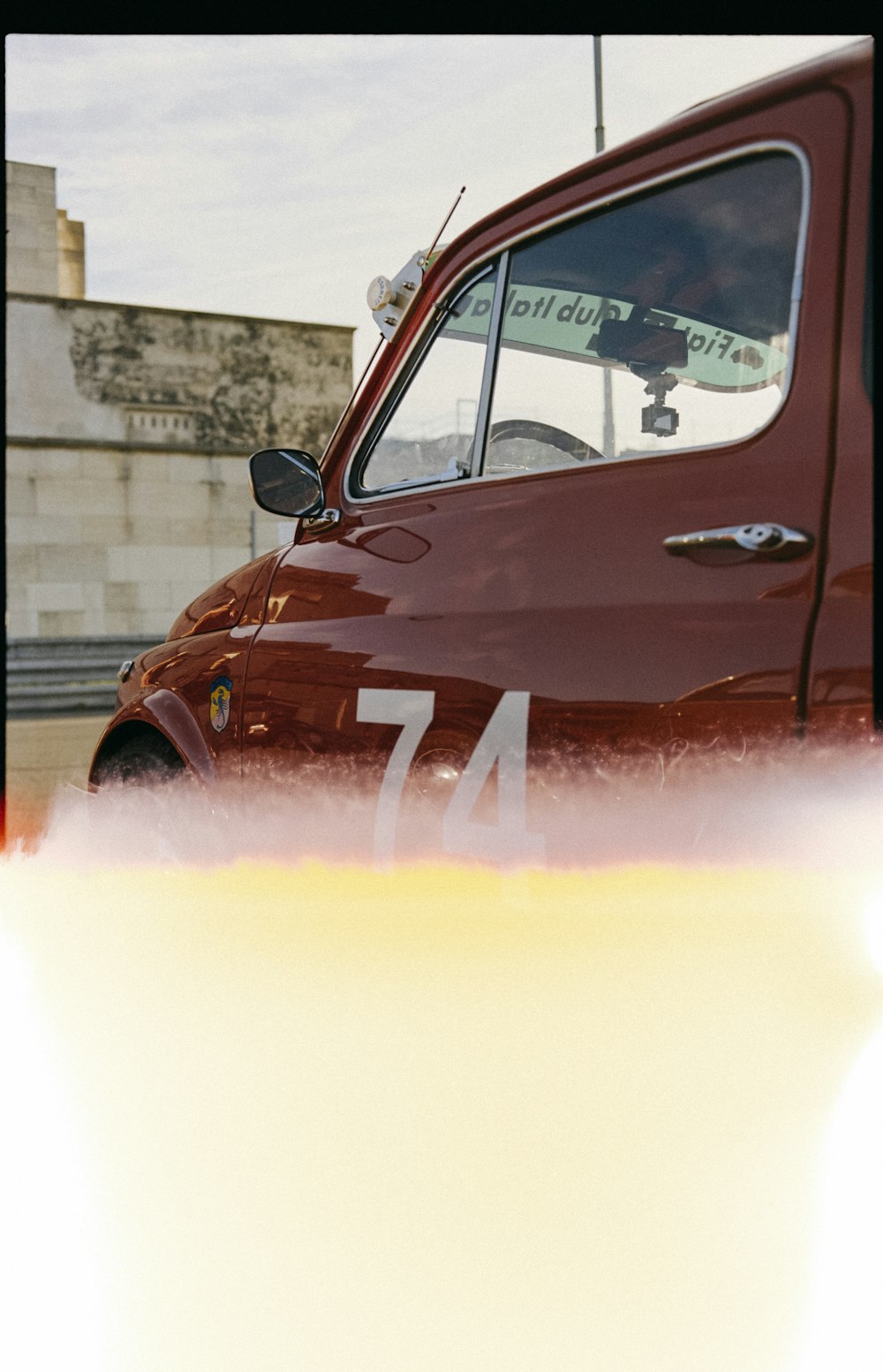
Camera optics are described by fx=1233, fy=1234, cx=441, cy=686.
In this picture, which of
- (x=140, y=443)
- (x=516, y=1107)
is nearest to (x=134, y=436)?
(x=140, y=443)

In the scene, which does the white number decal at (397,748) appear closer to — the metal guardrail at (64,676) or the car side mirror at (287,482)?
the car side mirror at (287,482)

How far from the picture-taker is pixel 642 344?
219cm

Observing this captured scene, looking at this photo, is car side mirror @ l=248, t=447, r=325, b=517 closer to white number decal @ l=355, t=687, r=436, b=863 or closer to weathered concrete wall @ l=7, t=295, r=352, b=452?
white number decal @ l=355, t=687, r=436, b=863

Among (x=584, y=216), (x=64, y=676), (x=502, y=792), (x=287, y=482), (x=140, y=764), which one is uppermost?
(x=584, y=216)

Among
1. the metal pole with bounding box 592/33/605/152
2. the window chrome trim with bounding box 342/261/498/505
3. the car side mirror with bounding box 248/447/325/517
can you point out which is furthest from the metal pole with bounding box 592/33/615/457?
the car side mirror with bounding box 248/447/325/517

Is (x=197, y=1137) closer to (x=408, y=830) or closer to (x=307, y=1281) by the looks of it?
(x=307, y=1281)

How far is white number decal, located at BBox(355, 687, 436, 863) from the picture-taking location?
210 cm

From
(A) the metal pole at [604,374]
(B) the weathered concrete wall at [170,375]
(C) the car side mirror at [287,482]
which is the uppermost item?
(B) the weathered concrete wall at [170,375]

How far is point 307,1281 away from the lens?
1.72 metres

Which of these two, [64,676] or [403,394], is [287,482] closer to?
[403,394]

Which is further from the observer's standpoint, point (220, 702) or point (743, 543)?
point (220, 702)

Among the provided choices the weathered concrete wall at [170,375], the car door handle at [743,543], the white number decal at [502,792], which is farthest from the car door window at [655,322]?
the weathered concrete wall at [170,375]

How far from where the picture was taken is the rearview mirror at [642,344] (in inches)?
82.7

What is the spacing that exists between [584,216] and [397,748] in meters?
0.97
